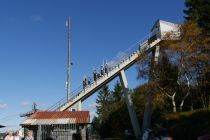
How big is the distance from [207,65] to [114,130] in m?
39.0

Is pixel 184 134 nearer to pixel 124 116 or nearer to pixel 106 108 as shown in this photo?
pixel 124 116

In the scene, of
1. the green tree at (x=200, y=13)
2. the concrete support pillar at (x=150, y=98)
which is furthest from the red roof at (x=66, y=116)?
the green tree at (x=200, y=13)

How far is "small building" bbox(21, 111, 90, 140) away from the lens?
37.0 m

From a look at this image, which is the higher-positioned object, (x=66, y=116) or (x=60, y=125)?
(x=66, y=116)

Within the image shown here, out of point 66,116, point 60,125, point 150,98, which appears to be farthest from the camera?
point 150,98

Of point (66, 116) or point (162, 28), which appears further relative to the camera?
point (162, 28)

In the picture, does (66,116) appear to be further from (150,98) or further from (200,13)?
(200,13)

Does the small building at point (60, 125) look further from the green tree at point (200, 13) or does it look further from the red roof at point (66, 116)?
the green tree at point (200, 13)

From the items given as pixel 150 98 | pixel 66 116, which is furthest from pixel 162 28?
pixel 66 116

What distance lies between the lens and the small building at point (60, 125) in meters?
37.0

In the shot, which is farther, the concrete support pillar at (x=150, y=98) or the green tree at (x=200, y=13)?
the green tree at (x=200, y=13)

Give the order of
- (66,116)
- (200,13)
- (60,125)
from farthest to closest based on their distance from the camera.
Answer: (200,13)
(66,116)
(60,125)

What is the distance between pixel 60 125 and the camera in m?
37.7

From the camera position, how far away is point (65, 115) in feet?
137
